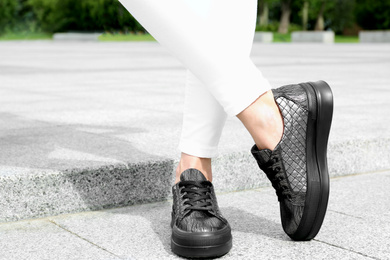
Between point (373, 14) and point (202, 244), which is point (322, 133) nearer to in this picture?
point (202, 244)

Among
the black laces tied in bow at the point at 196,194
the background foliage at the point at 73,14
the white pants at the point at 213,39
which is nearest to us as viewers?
the white pants at the point at 213,39

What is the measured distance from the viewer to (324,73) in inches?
302

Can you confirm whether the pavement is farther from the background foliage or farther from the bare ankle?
the background foliage

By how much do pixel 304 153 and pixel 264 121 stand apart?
17cm

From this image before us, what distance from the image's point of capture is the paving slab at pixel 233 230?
179 cm

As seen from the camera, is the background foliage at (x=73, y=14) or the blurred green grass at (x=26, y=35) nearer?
the background foliage at (x=73, y=14)

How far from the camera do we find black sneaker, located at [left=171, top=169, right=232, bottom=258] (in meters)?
1.70

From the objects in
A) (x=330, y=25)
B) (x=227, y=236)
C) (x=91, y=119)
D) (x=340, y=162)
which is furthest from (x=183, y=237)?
(x=330, y=25)

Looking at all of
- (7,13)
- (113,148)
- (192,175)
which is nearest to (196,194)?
(192,175)

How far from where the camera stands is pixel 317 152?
70.8 inches

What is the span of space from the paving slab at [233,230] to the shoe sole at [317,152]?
0.11 m

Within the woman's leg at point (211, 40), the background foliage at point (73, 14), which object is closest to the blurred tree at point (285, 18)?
the background foliage at point (73, 14)

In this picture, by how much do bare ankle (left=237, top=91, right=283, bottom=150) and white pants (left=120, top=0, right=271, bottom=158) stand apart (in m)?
0.03

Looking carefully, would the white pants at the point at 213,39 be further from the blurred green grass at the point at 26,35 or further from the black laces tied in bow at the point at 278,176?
the blurred green grass at the point at 26,35
